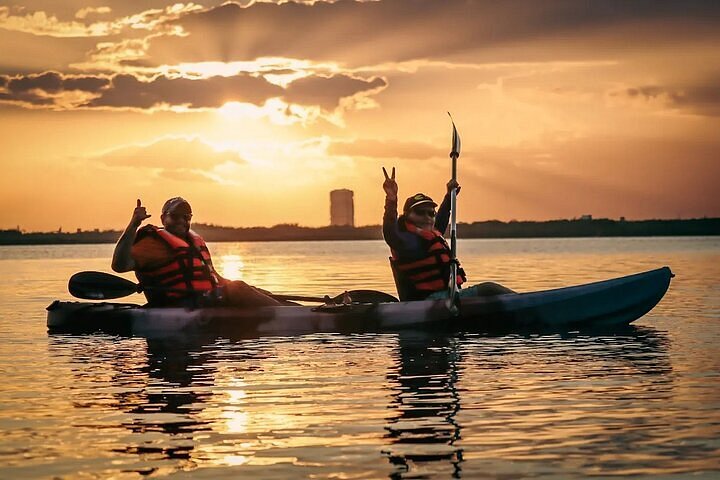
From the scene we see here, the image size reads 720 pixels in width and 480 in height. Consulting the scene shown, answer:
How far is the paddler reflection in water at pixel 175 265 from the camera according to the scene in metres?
18.4

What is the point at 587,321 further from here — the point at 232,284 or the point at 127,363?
the point at 127,363

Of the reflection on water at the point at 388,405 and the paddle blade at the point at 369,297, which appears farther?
the paddle blade at the point at 369,297

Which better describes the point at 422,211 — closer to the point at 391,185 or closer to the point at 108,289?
the point at 391,185

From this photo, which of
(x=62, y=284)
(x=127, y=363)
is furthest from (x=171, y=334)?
(x=62, y=284)

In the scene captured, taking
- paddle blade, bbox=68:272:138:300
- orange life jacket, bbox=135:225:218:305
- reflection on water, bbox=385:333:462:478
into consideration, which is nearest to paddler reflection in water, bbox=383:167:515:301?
reflection on water, bbox=385:333:462:478

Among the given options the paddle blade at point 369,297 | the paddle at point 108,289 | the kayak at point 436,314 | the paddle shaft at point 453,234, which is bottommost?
the kayak at point 436,314

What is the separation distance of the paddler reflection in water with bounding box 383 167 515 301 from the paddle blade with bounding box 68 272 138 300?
468cm

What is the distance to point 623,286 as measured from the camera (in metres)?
19.4

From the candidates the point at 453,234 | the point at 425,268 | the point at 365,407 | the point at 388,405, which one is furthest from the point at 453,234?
the point at 365,407

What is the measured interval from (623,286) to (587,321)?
0.87 meters

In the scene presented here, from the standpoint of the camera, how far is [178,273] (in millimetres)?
18828

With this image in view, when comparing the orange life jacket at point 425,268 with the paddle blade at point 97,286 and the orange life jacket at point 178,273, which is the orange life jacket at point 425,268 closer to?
the orange life jacket at point 178,273

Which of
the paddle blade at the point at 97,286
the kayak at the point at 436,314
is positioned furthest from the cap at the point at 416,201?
the paddle blade at the point at 97,286

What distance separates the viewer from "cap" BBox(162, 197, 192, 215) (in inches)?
736
